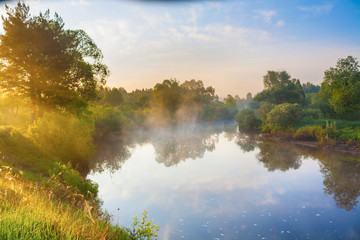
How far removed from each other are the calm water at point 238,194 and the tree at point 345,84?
608 inches

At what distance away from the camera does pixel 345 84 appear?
36750 millimetres

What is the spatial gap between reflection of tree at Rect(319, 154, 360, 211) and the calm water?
6 cm

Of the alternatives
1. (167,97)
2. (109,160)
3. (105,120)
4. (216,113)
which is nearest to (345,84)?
(109,160)

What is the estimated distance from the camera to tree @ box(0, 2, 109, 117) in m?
22.7

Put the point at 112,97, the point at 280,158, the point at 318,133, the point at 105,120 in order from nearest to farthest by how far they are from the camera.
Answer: the point at 280,158
the point at 318,133
the point at 105,120
the point at 112,97

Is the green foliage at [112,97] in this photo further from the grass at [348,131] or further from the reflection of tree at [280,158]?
the grass at [348,131]

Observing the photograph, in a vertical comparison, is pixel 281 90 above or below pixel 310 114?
above

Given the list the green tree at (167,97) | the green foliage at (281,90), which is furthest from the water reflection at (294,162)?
the green tree at (167,97)

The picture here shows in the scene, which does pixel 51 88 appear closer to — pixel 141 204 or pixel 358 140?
pixel 141 204

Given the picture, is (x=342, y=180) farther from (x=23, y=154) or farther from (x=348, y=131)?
(x=23, y=154)

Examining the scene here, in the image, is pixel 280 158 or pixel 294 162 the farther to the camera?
pixel 280 158

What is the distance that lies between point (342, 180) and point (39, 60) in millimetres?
30445

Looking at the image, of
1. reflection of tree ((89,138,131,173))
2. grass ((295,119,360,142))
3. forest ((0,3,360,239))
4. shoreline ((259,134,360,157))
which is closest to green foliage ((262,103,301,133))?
forest ((0,3,360,239))

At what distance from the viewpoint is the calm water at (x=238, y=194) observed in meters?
A: 10.5
